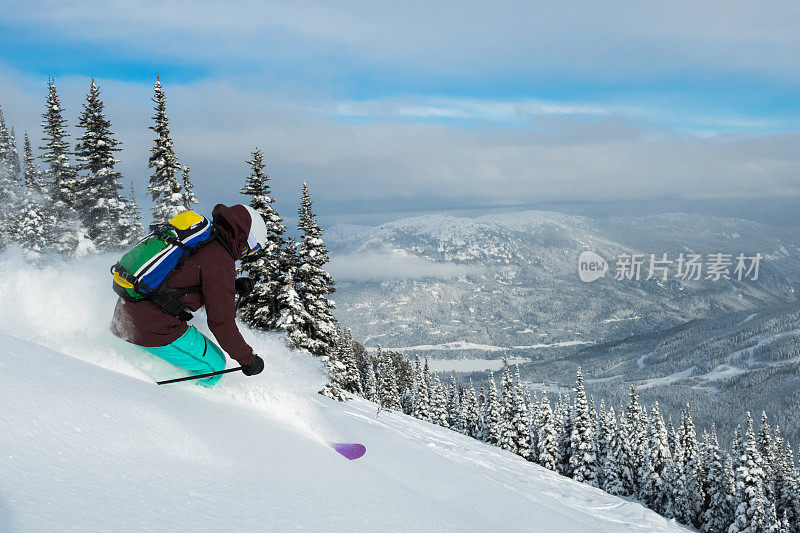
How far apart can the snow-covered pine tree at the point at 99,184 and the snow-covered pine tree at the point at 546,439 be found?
4051 centimetres

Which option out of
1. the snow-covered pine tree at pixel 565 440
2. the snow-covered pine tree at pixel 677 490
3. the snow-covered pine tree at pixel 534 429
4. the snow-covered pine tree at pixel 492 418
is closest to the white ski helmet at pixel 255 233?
the snow-covered pine tree at pixel 492 418

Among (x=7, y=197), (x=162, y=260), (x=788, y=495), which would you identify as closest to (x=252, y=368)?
(x=162, y=260)

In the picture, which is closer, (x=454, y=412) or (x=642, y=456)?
(x=642, y=456)

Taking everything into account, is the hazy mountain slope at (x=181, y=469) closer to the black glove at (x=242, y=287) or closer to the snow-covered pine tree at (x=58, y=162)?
the black glove at (x=242, y=287)

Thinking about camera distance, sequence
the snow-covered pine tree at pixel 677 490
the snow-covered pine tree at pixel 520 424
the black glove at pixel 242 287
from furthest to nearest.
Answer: the snow-covered pine tree at pixel 520 424, the snow-covered pine tree at pixel 677 490, the black glove at pixel 242 287

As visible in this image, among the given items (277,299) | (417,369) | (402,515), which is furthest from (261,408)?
(417,369)

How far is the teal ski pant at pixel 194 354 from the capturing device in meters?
5.65


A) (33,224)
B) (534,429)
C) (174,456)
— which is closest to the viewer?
(174,456)

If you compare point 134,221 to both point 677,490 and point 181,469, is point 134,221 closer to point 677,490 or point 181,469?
point 181,469

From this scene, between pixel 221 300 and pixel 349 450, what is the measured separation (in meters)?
2.57

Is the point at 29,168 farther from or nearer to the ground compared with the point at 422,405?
farther from the ground

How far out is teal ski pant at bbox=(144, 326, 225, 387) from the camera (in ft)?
18.5

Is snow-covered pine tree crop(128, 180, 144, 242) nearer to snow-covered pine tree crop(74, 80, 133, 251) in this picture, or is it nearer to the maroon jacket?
snow-covered pine tree crop(74, 80, 133, 251)

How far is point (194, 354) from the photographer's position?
19.0 ft
